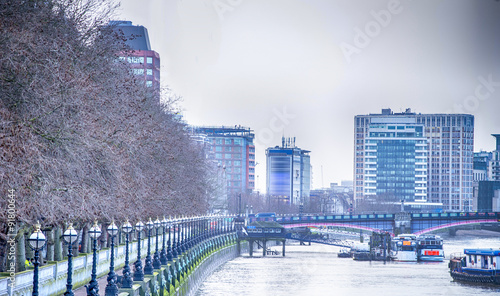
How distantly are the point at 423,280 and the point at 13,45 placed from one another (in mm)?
83923

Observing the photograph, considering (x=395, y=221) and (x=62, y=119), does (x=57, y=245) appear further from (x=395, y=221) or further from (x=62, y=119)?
(x=395, y=221)

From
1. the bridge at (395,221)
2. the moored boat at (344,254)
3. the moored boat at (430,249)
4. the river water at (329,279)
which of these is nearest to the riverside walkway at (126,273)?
the river water at (329,279)

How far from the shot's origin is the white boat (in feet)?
509

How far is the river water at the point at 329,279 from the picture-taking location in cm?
9175

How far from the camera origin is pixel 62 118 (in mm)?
35781

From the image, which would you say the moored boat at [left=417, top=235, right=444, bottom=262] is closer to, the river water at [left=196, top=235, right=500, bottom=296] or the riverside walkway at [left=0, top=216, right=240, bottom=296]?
the river water at [left=196, top=235, right=500, bottom=296]

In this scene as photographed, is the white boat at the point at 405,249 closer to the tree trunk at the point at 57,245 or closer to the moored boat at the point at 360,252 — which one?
the moored boat at the point at 360,252

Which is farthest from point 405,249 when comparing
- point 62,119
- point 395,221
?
point 62,119

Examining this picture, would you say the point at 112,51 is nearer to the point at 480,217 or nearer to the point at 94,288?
the point at 94,288

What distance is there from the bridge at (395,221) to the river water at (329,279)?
39.1m

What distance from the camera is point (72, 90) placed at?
3675cm

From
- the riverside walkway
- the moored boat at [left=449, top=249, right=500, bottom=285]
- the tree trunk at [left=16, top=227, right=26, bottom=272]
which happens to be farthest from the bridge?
the tree trunk at [left=16, top=227, right=26, bottom=272]

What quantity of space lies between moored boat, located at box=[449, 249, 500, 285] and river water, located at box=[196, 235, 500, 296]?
67.7 inches

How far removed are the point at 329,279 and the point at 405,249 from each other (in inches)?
2110
